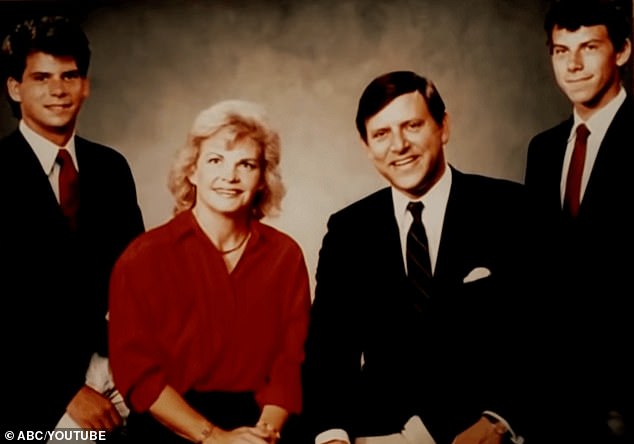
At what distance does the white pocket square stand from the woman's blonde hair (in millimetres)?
565

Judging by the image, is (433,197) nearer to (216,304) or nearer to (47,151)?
(216,304)

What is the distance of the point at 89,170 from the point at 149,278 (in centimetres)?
38

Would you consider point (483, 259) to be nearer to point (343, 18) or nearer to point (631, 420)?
point (631, 420)

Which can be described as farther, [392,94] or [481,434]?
[392,94]

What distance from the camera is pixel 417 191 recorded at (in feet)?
7.30

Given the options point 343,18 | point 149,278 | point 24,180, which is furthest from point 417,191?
point 24,180

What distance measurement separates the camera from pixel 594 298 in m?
2.16

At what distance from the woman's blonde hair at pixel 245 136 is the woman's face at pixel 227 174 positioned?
2 cm

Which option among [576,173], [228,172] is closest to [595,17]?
[576,173]

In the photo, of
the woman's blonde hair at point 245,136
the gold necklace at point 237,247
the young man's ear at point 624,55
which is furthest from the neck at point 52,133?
the young man's ear at point 624,55

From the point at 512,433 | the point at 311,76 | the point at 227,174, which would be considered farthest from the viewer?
the point at 311,76

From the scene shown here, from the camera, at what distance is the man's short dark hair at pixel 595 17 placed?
7.26 feet

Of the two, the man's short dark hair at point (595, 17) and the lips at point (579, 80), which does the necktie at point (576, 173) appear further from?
the man's short dark hair at point (595, 17)

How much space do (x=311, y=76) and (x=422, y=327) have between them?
2.58 ft
